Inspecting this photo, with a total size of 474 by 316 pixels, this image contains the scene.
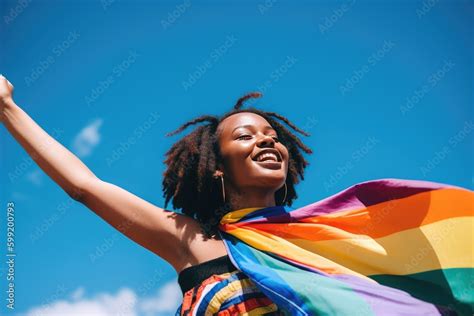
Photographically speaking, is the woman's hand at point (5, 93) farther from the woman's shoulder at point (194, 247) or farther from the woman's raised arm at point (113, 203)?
the woman's shoulder at point (194, 247)

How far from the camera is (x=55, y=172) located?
291cm

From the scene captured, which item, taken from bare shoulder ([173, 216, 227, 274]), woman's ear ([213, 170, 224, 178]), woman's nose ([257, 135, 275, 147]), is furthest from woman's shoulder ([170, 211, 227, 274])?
woman's nose ([257, 135, 275, 147])

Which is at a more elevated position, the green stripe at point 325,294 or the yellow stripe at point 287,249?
the yellow stripe at point 287,249

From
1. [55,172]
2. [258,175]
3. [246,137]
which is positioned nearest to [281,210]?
[258,175]

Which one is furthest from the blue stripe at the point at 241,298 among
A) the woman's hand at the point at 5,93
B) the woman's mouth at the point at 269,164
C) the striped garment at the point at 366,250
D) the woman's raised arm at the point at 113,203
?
the woman's hand at the point at 5,93

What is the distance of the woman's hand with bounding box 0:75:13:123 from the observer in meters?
3.04

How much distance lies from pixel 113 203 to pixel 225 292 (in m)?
0.72

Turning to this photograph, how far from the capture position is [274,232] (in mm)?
2988

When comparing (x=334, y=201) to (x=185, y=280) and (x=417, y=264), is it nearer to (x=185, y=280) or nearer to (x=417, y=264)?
(x=417, y=264)

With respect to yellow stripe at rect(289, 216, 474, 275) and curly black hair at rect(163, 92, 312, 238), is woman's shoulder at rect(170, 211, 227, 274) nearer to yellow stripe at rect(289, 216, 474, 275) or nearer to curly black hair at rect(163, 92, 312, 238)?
curly black hair at rect(163, 92, 312, 238)

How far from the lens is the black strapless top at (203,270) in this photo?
2793 millimetres

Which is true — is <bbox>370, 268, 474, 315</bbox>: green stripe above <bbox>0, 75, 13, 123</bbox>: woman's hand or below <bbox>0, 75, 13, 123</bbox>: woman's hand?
below

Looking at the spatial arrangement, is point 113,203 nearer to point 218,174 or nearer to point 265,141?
point 218,174

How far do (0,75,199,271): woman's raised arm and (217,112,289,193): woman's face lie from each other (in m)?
0.41
